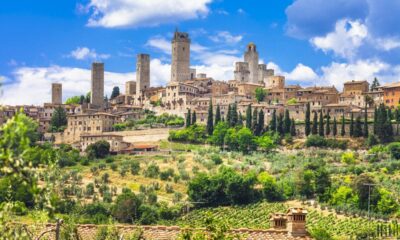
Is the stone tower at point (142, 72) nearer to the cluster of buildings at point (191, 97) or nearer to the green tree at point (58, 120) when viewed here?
the cluster of buildings at point (191, 97)

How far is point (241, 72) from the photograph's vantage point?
116 m

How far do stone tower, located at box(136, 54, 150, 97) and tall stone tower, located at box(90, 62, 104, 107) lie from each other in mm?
5995

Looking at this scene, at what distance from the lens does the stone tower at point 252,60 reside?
11806 cm

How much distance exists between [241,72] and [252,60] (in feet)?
15.0

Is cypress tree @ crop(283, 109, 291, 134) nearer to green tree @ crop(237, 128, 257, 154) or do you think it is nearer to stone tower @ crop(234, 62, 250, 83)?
green tree @ crop(237, 128, 257, 154)

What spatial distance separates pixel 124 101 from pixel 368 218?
2676 inches

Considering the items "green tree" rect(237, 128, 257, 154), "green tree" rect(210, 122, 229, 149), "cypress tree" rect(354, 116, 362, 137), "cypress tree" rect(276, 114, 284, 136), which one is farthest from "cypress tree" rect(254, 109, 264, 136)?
"cypress tree" rect(354, 116, 362, 137)

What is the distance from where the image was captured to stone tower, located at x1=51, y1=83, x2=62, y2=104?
11050 centimetres

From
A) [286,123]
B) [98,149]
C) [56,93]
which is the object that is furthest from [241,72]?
[98,149]

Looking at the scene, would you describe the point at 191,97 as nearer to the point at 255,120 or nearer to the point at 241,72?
the point at 255,120

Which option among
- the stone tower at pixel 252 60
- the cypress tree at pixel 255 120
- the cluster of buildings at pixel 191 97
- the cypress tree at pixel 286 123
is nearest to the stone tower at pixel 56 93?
the cluster of buildings at pixel 191 97

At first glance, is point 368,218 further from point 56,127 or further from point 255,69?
point 255,69

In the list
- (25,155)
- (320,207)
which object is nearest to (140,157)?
(320,207)

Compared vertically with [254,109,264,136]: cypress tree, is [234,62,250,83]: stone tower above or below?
above
